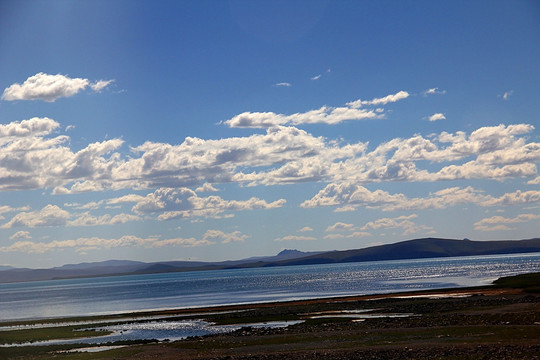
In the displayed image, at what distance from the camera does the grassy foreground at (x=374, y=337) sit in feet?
143

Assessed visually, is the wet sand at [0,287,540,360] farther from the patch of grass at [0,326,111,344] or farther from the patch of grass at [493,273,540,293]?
the patch of grass at [493,273,540,293]

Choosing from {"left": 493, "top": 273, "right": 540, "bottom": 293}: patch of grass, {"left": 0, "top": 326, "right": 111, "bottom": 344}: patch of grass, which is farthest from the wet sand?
{"left": 493, "top": 273, "right": 540, "bottom": 293}: patch of grass

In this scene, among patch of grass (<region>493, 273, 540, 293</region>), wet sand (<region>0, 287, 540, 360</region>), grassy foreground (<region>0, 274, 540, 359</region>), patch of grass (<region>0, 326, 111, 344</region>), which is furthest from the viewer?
patch of grass (<region>493, 273, 540, 293</region>)

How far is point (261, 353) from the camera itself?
49.2m

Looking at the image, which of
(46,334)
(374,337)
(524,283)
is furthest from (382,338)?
(524,283)

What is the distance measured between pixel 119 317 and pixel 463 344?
250ft

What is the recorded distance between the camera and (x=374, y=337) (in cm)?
5231

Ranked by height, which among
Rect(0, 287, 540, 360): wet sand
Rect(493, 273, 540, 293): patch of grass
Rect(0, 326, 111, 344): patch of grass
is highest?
Rect(0, 287, 540, 360): wet sand

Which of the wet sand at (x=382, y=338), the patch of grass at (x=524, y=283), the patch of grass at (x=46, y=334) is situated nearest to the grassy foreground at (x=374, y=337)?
the wet sand at (x=382, y=338)

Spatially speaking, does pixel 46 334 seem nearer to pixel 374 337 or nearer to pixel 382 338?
pixel 374 337

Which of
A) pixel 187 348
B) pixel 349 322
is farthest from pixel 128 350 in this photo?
pixel 349 322

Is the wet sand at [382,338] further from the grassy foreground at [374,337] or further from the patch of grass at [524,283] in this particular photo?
the patch of grass at [524,283]

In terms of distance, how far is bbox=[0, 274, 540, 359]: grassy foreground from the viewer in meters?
43.5

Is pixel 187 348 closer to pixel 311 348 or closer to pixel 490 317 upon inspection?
pixel 311 348
